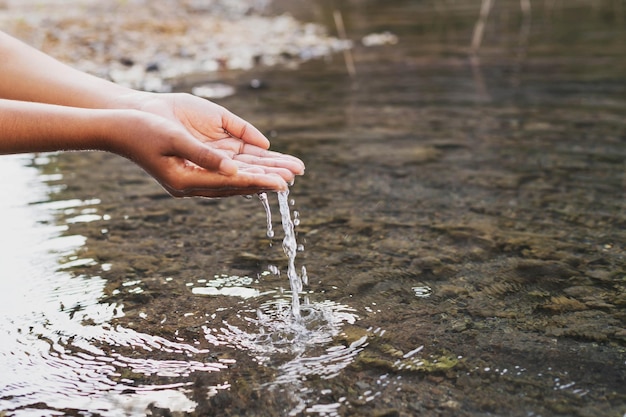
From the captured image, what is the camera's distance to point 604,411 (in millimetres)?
2420

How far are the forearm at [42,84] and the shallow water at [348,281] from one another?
90 centimetres

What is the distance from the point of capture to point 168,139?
267cm

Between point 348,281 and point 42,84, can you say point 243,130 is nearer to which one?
point 348,281

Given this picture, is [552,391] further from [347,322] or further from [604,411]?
[347,322]

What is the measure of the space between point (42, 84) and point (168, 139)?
127 centimetres

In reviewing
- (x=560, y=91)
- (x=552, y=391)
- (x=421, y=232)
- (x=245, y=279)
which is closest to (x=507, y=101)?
(x=560, y=91)

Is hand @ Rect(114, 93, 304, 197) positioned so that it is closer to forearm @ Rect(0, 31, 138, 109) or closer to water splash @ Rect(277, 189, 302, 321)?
water splash @ Rect(277, 189, 302, 321)

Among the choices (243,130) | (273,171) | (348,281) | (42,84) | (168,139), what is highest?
(42,84)

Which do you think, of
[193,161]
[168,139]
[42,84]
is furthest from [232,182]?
[42,84]

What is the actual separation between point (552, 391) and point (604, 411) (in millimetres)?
194

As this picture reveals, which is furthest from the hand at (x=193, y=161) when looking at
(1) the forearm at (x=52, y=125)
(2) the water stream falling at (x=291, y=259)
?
(2) the water stream falling at (x=291, y=259)

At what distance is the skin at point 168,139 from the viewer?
2.70 meters

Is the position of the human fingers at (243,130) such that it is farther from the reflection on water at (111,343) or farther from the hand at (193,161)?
the reflection on water at (111,343)

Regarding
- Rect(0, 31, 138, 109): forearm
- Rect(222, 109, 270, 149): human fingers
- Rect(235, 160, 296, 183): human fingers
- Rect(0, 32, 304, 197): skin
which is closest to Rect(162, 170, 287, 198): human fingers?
Rect(0, 32, 304, 197): skin
